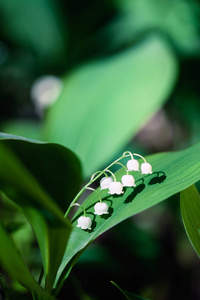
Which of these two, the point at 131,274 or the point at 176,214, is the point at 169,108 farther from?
the point at 131,274

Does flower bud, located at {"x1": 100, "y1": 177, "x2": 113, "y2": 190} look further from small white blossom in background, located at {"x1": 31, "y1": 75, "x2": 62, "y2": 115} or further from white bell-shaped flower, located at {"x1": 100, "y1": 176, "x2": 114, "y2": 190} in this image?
small white blossom in background, located at {"x1": 31, "y1": 75, "x2": 62, "y2": 115}

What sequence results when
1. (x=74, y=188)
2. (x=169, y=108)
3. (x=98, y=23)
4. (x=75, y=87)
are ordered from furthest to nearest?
(x=98, y=23)
(x=169, y=108)
(x=75, y=87)
(x=74, y=188)

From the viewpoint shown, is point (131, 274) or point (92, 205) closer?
point (92, 205)

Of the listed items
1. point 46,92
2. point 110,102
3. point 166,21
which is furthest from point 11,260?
point 166,21

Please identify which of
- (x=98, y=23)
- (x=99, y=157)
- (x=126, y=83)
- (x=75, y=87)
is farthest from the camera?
(x=98, y=23)

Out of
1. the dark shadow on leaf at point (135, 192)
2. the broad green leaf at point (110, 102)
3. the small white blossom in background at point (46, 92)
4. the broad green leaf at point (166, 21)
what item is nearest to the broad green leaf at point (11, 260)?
the dark shadow on leaf at point (135, 192)

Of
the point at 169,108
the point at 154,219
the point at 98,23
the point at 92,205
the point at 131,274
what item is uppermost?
the point at 98,23

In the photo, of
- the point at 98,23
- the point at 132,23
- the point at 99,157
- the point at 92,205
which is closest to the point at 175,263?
the point at 99,157
